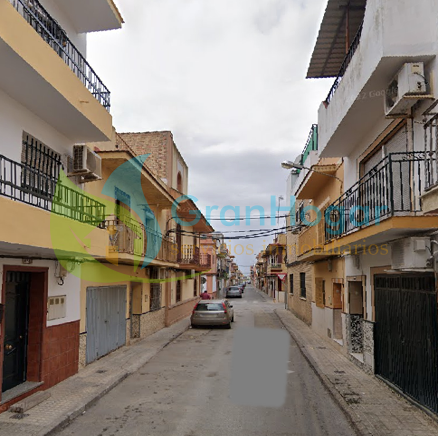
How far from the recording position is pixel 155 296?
17250 mm

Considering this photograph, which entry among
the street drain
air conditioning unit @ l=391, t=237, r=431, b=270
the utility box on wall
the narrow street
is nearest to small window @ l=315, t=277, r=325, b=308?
the narrow street

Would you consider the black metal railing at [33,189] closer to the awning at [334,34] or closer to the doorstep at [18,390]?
the doorstep at [18,390]

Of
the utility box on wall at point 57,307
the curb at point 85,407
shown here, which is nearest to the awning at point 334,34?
the utility box on wall at point 57,307

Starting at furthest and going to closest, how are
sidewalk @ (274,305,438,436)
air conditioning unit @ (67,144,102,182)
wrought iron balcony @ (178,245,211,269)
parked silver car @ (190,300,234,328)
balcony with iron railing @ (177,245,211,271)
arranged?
wrought iron balcony @ (178,245,211,269)
balcony with iron railing @ (177,245,211,271)
parked silver car @ (190,300,234,328)
air conditioning unit @ (67,144,102,182)
sidewalk @ (274,305,438,436)

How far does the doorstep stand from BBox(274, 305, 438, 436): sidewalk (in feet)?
18.2

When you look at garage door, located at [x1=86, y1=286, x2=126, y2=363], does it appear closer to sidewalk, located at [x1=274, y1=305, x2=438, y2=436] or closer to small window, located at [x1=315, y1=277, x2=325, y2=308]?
sidewalk, located at [x1=274, y1=305, x2=438, y2=436]

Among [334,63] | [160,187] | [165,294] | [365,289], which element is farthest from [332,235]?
[165,294]

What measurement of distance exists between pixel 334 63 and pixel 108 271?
8489 millimetres

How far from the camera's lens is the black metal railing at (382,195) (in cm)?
638

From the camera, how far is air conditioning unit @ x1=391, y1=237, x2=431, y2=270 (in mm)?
6195

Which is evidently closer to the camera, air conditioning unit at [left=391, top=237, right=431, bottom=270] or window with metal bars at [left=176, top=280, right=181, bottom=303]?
air conditioning unit at [left=391, top=237, right=431, bottom=270]

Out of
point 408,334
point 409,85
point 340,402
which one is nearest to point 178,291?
point 340,402

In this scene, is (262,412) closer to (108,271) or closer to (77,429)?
(77,429)

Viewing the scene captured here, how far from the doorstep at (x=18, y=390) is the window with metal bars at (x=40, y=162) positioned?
11.4 feet
